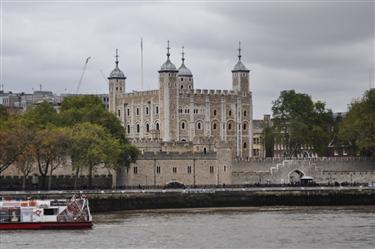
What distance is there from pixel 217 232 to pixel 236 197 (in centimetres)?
2985

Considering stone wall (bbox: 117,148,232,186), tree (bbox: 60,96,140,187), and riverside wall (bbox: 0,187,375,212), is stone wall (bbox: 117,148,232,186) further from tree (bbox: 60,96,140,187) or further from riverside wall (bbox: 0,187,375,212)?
riverside wall (bbox: 0,187,375,212)

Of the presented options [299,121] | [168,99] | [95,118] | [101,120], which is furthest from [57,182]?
[299,121]

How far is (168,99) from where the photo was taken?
6043 inches

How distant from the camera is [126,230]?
82938mm

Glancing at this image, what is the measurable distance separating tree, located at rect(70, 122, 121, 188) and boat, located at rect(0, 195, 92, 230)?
27269 millimetres

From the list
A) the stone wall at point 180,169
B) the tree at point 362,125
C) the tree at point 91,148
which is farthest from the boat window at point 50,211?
the tree at point 362,125

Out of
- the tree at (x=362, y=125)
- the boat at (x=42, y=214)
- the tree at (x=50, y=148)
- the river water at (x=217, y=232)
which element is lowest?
the river water at (x=217, y=232)

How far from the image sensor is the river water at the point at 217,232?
2889 inches

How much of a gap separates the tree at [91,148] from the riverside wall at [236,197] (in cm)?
888

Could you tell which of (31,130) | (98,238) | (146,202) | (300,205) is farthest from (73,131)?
(98,238)

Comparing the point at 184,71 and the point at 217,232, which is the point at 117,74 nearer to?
the point at 184,71

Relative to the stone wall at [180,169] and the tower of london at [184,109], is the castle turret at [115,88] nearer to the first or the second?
the tower of london at [184,109]

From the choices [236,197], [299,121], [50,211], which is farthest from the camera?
[299,121]

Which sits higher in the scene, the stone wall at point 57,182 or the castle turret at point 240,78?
the castle turret at point 240,78
